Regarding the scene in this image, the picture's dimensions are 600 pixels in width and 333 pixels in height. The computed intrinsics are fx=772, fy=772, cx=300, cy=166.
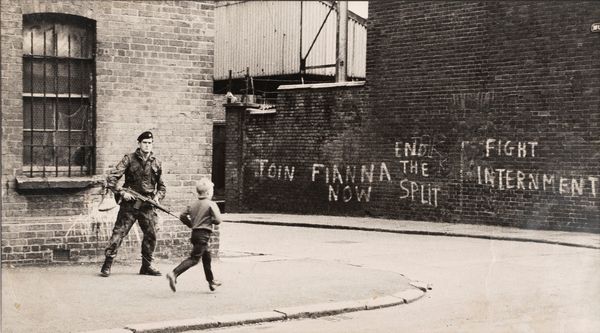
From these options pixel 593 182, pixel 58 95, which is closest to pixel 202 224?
pixel 58 95

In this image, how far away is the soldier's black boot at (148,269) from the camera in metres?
9.59

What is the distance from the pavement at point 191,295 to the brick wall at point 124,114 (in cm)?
41

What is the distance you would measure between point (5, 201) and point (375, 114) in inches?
465

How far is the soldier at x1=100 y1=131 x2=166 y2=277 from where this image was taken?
9.63 metres

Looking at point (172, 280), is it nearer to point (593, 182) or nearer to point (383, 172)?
point (593, 182)

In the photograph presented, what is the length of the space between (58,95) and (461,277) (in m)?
5.93

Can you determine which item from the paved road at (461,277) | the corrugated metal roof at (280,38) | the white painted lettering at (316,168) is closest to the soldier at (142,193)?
the paved road at (461,277)

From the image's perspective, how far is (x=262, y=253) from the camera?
1262cm

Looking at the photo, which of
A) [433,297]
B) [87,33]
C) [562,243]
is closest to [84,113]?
[87,33]

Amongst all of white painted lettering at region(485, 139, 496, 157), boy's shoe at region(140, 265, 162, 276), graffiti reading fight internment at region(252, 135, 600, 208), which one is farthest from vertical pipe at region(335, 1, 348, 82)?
boy's shoe at region(140, 265, 162, 276)

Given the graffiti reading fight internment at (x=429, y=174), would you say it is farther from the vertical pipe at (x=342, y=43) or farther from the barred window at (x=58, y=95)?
the barred window at (x=58, y=95)

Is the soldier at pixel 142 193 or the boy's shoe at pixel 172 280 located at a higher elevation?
the soldier at pixel 142 193

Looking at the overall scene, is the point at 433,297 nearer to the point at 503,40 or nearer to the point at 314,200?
the point at 503,40

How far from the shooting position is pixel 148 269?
9.62 m
